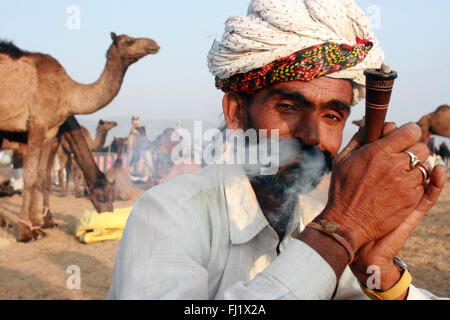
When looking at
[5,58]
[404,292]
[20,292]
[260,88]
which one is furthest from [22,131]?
[404,292]

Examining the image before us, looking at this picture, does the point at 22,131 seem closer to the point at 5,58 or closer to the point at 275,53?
the point at 5,58

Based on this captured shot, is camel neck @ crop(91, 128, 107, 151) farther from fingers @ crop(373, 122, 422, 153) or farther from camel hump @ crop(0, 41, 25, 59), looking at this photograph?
fingers @ crop(373, 122, 422, 153)

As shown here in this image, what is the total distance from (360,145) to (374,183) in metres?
0.16

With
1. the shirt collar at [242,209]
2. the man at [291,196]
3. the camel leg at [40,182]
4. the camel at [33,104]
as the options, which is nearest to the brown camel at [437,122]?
the camel at [33,104]

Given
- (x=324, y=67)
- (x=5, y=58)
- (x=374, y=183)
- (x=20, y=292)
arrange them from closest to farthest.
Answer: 1. (x=374, y=183)
2. (x=324, y=67)
3. (x=20, y=292)
4. (x=5, y=58)

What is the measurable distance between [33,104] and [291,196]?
24.9 ft

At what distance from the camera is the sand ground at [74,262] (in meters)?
5.10

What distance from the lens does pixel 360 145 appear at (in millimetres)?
Result: 1327

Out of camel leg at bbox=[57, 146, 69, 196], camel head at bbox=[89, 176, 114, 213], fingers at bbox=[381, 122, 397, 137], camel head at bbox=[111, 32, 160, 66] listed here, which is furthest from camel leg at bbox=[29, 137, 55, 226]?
fingers at bbox=[381, 122, 397, 137]

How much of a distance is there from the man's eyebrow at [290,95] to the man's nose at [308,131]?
0.08m

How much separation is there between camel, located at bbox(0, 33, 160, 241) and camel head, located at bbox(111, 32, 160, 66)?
1.14 meters

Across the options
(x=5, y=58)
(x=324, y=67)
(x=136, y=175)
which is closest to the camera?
(x=324, y=67)

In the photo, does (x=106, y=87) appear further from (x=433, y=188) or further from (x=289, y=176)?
(x=433, y=188)

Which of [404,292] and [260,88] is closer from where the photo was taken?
[404,292]
